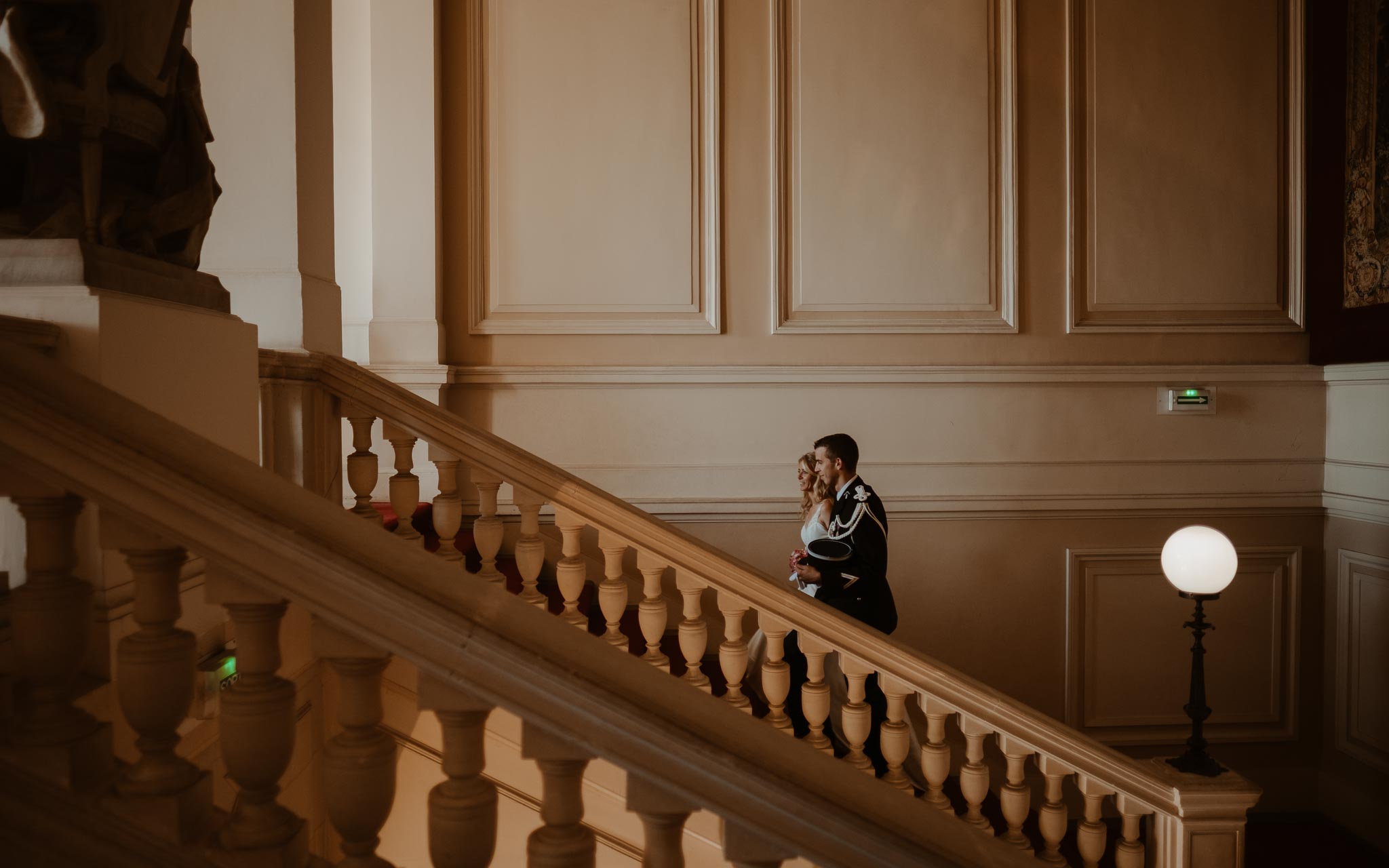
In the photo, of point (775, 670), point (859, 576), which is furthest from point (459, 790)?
point (859, 576)

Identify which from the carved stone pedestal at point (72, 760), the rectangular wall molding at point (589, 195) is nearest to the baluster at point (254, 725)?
the carved stone pedestal at point (72, 760)

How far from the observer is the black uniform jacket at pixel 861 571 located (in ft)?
9.70

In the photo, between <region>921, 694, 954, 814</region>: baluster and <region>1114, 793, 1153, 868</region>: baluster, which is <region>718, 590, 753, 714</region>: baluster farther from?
<region>1114, 793, 1153, 868</region>: baluster

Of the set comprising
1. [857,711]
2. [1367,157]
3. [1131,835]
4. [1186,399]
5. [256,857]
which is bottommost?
[1131,835]

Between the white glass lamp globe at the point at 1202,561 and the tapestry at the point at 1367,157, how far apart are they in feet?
5.11

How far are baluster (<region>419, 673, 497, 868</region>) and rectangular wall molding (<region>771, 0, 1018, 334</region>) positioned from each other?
309cm

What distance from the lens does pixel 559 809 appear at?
83 centimetres

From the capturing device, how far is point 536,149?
147 inches

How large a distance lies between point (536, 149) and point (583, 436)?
49.7 inches

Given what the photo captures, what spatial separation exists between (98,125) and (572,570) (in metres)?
1.44

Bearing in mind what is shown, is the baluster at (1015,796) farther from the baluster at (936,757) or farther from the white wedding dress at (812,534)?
the white wedding dress at (812,534)

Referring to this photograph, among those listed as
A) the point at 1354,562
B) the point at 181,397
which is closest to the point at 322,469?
the point at 181,397

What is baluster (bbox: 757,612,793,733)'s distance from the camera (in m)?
2.30

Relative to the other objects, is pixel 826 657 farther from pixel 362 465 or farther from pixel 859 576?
pixel 362 465
